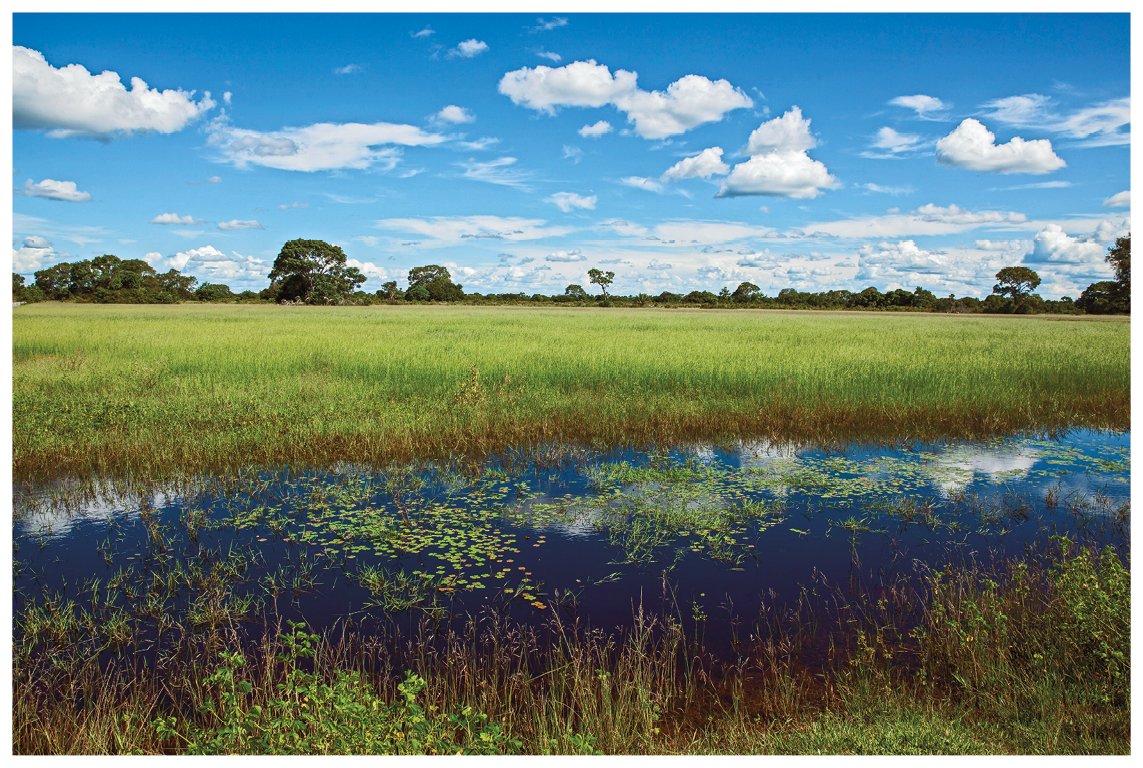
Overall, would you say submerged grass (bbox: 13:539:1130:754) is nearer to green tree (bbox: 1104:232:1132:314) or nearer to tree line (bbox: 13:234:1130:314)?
green tree (bbox: 1104:232:1132:314)

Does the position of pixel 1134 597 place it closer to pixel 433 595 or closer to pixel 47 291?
pixel 433 595

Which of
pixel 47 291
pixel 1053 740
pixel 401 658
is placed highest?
pixel 47 291

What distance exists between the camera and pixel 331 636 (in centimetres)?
468

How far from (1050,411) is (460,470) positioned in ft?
39.9

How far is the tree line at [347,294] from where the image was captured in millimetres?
73000

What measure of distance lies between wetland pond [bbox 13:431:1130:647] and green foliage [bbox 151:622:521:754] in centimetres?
132

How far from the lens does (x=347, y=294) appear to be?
83.2 meters

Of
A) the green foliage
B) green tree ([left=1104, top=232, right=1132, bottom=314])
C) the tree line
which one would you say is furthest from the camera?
the tree line

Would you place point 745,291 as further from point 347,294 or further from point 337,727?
point 337,727

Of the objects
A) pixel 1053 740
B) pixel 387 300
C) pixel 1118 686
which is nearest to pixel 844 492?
pixel 1118 686

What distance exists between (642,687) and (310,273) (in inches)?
3324

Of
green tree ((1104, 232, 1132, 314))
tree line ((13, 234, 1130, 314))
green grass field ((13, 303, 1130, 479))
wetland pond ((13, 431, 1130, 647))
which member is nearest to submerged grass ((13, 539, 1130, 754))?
wetland pond ((13, 431, 1130, 647))

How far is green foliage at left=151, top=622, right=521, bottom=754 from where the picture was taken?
3.05 meters

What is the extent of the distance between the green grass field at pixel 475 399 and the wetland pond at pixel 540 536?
3.80 ft
